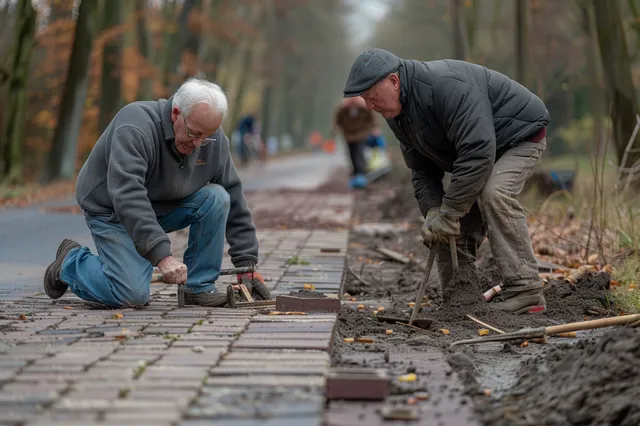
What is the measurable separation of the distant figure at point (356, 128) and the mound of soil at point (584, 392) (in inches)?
602

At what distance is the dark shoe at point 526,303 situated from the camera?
6.40 metres

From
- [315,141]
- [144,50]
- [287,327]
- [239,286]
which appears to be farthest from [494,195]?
[315,141]

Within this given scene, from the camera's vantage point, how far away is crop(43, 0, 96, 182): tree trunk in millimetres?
20422

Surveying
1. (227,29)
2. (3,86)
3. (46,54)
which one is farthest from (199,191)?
(227,29)

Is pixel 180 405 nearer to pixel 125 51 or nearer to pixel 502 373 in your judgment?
pixel 502 373

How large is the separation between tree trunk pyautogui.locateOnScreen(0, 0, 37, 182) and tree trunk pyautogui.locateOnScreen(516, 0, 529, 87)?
9.03m

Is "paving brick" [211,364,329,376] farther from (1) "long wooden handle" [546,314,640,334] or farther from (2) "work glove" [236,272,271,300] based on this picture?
(2) "work glove" [236,272,271,300]

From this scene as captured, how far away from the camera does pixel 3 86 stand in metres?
21.0

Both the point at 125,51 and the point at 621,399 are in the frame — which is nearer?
the point at 621,399

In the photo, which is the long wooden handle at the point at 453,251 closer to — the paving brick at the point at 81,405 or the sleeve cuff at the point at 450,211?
the sleeve cuff at the point at 450,211

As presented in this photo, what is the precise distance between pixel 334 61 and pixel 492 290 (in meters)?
58.4

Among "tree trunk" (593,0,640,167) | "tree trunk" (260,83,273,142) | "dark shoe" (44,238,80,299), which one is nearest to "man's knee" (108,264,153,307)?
"dark shoe" (44,238,80,299)

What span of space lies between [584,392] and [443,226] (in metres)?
2.38

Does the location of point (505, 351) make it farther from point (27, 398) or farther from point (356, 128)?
point (356, 128)
